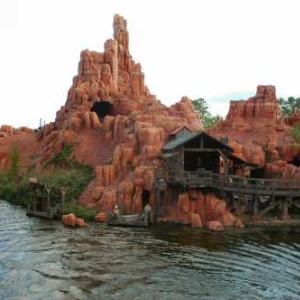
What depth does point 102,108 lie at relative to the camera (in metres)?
72.4

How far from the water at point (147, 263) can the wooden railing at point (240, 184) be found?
3454 mm

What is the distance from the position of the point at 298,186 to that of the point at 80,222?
64.6 ft

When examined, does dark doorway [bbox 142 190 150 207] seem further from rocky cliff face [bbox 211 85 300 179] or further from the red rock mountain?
rocky cliff face [bbox 211 85 300 179]

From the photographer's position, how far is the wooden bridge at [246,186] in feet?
135

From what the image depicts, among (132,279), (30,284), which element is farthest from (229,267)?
(30,284)

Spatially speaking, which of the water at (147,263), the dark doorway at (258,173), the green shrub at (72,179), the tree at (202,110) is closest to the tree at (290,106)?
the tree at (202,110)

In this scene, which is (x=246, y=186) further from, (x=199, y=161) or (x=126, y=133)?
(x=126, y=133)

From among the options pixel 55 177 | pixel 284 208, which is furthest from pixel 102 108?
pixel 284 208

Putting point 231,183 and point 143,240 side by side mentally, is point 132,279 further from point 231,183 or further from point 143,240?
point 231,183

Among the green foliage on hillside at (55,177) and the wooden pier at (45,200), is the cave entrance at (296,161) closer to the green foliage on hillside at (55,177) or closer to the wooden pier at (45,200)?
the green foliage on hillside at (55,177)

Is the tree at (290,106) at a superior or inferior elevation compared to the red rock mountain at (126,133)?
superior

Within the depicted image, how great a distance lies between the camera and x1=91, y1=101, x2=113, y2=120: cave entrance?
7194 centimetres

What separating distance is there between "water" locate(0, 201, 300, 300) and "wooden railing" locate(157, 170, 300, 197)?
3.45m

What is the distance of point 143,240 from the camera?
35.0m
